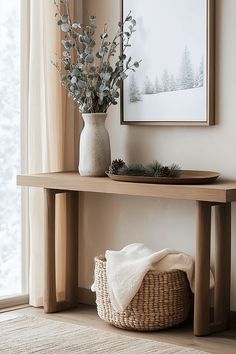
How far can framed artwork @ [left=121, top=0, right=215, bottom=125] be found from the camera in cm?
385

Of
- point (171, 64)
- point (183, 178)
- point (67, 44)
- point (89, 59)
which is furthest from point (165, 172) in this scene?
point (67, 44)

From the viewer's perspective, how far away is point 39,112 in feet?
14.0

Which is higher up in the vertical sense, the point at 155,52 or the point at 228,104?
the point at 155,52

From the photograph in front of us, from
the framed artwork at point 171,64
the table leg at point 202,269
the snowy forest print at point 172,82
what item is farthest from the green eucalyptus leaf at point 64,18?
the table leg at point 202,269

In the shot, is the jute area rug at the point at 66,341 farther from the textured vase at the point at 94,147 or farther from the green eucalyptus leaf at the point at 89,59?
the green eucalyptus leaf at the point at 89,59

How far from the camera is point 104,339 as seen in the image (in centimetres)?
365

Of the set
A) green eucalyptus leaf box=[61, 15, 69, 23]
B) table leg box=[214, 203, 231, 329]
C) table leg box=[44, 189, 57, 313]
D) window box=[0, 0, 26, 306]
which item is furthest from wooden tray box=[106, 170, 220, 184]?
green eucalyptus leaf box=[61, 15, 69, 23]

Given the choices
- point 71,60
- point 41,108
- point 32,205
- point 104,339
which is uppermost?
point 71,60

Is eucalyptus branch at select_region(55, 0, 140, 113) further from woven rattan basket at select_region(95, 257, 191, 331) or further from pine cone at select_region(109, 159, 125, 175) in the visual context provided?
→ woven rattan basket at select_region(95, 257, 191, 331)

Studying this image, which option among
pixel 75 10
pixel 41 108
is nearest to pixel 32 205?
pixel 41 108

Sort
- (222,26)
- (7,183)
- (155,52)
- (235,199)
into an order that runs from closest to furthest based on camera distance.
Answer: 1. (235,199)
2. (222,26)
3. (155,52)
4. (7,183)

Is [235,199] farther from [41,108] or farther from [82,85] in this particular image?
[41,108]

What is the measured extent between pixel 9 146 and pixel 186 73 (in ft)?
3.52

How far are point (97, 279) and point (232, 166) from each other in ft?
2.91
